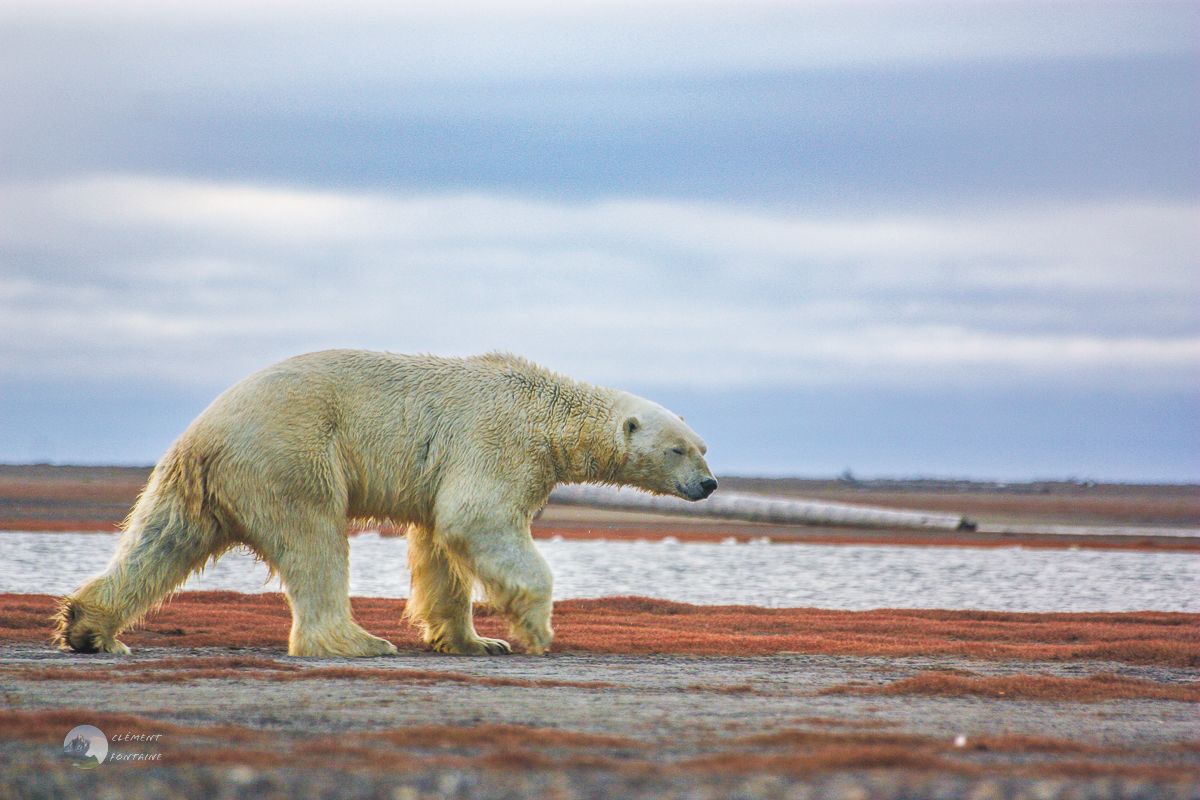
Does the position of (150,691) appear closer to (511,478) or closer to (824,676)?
(511,478)

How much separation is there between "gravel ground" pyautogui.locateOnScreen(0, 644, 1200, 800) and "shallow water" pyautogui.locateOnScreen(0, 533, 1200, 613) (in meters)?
6.86

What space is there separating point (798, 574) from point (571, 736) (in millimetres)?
13491

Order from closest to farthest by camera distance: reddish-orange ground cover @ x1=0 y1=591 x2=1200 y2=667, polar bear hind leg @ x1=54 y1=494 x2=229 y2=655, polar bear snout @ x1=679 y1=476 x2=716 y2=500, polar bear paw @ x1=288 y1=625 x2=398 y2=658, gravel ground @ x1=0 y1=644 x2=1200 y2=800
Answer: gravel ground @ x1=0 y1=644 x2=1200 y2=800
polar bear hind leg @ x1=54 y1=494 x2=229 y2=655
polar bear paw @ x1=288 y1=625 x2=398 y2=658
reddish-orange ground cover @ x1=0 y1=591 x2=1200 y2=667
polar bear snout @ x1=679 y1=476 x2=716 y2=500

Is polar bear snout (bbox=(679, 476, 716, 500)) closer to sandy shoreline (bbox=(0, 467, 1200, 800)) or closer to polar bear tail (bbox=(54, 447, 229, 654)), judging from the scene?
sandy shoreline (bbox=(0, 467, 1200, 800))

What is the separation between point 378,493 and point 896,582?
1045 centimetres

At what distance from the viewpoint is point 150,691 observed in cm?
630

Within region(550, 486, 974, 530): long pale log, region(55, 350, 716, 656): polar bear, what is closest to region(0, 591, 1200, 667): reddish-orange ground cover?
region(55, 350, 716, 656): polar bear

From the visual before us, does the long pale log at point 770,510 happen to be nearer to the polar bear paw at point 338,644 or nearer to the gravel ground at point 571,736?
the polar bear paw at point 338,644

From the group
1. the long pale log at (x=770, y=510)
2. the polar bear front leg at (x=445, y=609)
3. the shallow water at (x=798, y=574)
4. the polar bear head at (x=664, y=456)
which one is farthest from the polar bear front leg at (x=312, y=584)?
the long pale log at (x=770, y=510)

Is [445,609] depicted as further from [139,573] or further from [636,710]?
[636,710]

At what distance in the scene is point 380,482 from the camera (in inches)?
357

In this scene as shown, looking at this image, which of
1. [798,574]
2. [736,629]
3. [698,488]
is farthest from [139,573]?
[798,574]

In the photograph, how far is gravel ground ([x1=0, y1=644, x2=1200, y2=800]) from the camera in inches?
167

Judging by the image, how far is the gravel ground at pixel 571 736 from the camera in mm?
4238
